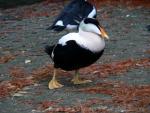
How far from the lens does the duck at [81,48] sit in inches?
295

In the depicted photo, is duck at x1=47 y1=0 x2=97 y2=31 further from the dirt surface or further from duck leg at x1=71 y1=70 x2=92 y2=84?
duck leg at x1=71 y1=70 x2=92 y2=84

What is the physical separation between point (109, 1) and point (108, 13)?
1.75 metres

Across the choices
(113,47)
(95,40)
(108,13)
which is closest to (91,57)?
(95,40)

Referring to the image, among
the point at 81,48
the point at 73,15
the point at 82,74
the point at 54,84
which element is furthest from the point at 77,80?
the point at 73,15

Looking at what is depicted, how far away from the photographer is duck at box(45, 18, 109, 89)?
7.48m

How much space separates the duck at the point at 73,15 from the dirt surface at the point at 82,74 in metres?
0.73

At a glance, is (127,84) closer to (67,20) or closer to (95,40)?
(95,40)

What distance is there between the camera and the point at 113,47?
35.5 feet

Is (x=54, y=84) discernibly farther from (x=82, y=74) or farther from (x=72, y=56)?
(x=82, y=74)

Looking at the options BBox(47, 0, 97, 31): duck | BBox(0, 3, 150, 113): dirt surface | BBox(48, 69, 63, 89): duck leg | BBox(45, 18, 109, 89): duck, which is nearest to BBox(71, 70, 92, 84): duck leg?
BBox(0, 3, 150, 113): dirt surface

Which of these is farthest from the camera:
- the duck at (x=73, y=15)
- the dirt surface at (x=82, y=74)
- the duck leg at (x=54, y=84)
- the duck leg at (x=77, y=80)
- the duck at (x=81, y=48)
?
the duck at (x=73, y=15)

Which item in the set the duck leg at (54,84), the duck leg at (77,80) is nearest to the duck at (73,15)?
the duck leg at (77,80)

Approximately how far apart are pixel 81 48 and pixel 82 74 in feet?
4.51

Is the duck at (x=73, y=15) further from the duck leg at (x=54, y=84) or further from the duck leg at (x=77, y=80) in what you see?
the duck leg at (x=54, y=84)
